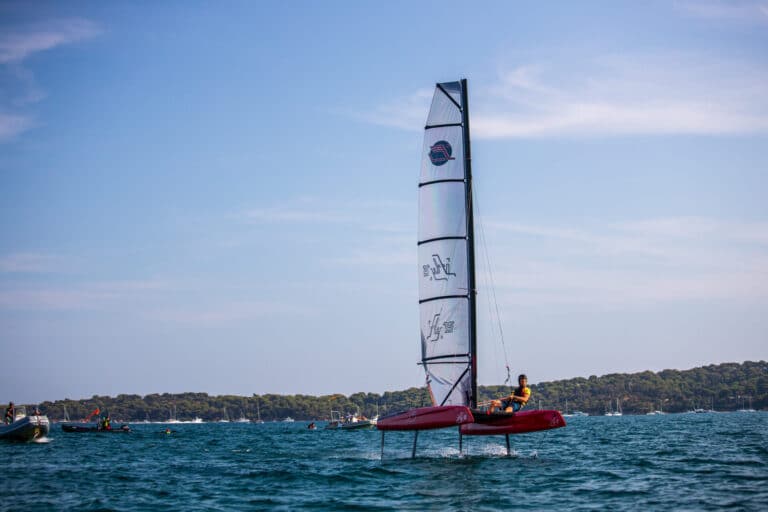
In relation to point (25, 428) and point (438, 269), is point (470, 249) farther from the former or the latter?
point (25, 428)

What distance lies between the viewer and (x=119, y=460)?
37.9m

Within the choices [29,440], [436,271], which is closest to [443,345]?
[436,271]

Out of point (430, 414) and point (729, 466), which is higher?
point (430, 414)

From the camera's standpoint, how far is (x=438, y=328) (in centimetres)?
2986

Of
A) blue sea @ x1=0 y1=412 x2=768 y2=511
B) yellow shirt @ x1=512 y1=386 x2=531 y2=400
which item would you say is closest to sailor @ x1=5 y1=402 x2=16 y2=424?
blue sea @ x1=0 y1=412 x2=768 y2=511

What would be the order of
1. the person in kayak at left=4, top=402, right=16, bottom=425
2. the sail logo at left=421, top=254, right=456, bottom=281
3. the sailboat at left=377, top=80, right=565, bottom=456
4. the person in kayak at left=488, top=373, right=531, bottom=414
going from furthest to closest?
the person in kayak at left=4, top=402, right=16, bottom=425, the sail logo at left=421, top=254, right=456, bottom=281, the sailboat at left=377, top=80, right=565, bottom=456, the person in kayak at left=488, top=373, right=531, bottom=414

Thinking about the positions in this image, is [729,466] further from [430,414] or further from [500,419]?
[430,414]

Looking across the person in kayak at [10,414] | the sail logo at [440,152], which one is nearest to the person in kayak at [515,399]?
the sail logo at [440,152]

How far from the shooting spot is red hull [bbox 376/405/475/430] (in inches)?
1041

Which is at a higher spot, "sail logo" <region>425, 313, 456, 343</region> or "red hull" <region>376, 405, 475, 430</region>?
"sail logo" <region>425, 313, 456, 343</region>

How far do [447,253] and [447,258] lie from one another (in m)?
0.20

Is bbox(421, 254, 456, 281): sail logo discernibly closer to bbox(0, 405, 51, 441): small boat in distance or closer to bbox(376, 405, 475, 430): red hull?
bbox(376, 405, 475, 430): red hull

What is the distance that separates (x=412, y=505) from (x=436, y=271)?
11.4 meters

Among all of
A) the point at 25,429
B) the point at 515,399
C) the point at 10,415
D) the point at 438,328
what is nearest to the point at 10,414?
the point at 10,415
